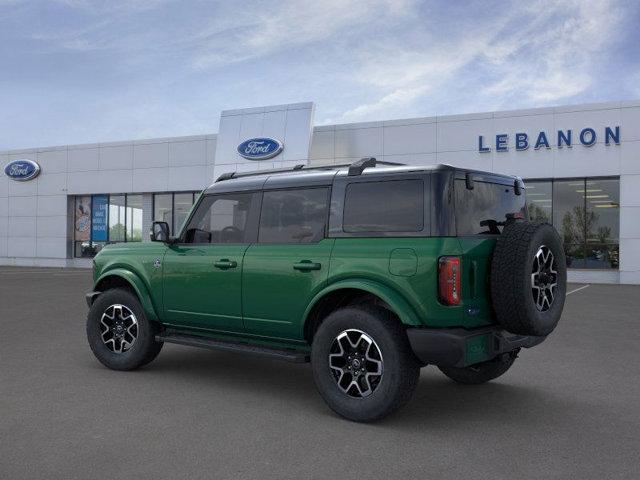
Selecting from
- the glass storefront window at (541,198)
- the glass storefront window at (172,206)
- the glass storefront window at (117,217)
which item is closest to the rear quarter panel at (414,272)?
the glass storefront window at (541,198)

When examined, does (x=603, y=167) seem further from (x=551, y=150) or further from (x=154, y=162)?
(x=154, y=162)

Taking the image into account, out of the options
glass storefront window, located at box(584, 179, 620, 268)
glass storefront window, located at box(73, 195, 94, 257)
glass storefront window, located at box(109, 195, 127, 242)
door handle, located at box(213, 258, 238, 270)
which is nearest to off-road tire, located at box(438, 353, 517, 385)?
door handle, located at box(213, 258, 238, 270)

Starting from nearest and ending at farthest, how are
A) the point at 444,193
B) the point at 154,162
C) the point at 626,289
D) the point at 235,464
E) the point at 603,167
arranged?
the point at 235,464
the point at 444,193
the point at 626,289
the point at 603,167
the point at 154,162

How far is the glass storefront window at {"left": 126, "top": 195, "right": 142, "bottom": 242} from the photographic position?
28844 mm

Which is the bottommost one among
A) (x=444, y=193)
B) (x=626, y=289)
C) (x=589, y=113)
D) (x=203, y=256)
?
(x=626, y=289)

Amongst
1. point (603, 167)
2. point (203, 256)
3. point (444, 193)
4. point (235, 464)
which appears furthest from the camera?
point (603, 167)

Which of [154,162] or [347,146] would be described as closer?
[347,146]

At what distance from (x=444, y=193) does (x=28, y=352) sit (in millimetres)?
5413

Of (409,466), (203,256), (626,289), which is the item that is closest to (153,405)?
(203,256)

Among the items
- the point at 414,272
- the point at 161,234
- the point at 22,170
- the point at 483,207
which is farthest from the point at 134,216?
the point at 414,272

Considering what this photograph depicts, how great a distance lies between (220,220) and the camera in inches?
233

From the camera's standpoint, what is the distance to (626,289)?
1817 centimetres

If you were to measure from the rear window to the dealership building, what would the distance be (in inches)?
485

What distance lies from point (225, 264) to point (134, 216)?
24.7 metres
